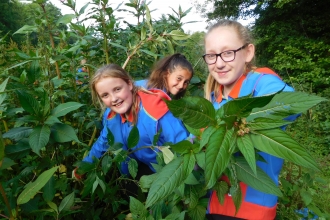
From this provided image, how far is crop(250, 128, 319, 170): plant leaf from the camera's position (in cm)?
54

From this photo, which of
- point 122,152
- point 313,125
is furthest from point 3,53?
point 313,125

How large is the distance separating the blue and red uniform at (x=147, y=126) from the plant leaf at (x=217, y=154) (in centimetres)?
100

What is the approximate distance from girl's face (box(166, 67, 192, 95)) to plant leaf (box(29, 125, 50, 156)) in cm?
150

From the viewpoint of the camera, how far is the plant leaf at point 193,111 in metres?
0.60

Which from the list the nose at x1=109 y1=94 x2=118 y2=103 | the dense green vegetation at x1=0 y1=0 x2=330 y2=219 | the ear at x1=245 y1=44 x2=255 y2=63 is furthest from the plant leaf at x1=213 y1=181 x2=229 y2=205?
the nose at x1=109 y1=94 x2=118 y2=103

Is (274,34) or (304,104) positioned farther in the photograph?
(274,34)

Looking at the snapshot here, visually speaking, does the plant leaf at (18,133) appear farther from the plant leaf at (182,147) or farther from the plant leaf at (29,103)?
the plant leaf at (182,147)

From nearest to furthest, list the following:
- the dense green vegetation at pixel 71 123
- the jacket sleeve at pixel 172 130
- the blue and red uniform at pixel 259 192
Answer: the dense green vegetation at pixel 71 123
the blue and red uniform at pixel 259 192
the jacket sleeve at pixel 172 130

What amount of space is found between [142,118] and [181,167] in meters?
1.04

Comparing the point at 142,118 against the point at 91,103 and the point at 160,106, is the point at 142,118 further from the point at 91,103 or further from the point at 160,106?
the point at 91,103

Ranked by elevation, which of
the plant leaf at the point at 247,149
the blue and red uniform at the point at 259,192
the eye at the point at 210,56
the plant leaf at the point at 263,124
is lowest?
the blue and red uniform at the point at 259,192

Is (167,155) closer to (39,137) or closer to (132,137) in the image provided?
(132,137)

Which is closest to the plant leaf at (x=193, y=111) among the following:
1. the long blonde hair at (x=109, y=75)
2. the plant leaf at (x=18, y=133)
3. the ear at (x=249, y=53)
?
the plant leaf at (x=18, y=133)

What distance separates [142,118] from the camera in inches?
68.3
